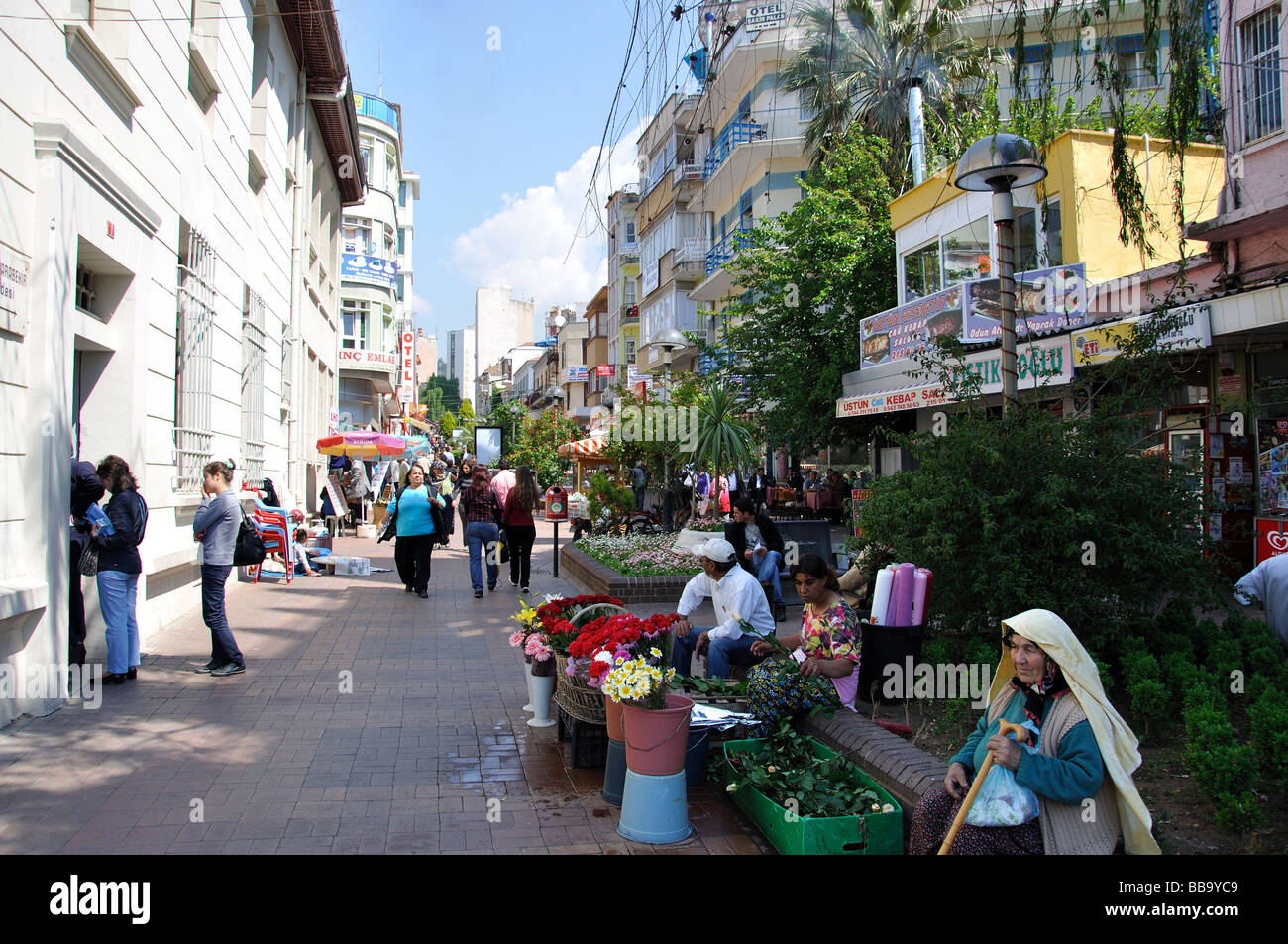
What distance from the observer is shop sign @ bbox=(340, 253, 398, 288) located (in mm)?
35375

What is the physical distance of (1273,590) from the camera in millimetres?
5734

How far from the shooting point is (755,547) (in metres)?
10.8

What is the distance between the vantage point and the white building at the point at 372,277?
36.3 meters

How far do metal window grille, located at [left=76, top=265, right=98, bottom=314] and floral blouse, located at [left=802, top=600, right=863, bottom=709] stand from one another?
6983 millimetres

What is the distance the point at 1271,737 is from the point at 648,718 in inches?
104

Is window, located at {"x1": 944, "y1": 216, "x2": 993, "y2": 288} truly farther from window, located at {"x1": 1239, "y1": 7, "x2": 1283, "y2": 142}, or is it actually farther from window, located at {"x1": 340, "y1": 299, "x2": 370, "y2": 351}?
window, located at {"x1": 340, "y1": 299, "x2": 370, "y2": 351}

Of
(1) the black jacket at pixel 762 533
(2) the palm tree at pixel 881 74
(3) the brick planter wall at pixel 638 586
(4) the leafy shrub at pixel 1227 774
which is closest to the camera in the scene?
(4) the leafy shrub at pixel 1227 774

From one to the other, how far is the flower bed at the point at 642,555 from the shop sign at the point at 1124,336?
5630 mm

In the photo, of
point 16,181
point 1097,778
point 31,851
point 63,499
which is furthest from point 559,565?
point 1097,778

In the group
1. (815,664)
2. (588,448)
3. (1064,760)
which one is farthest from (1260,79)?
(588,448)

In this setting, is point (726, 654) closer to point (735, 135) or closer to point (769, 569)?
point (769, 569)

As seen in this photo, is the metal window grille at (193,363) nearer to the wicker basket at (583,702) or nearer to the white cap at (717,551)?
the white cap at (717,551)

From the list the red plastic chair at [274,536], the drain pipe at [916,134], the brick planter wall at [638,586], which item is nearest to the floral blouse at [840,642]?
the brick planter wall at [638,586]

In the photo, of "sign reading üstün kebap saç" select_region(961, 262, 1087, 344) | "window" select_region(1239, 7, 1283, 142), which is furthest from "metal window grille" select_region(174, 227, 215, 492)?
Result: "window" select_region(1239, 7, 1283, 142)
